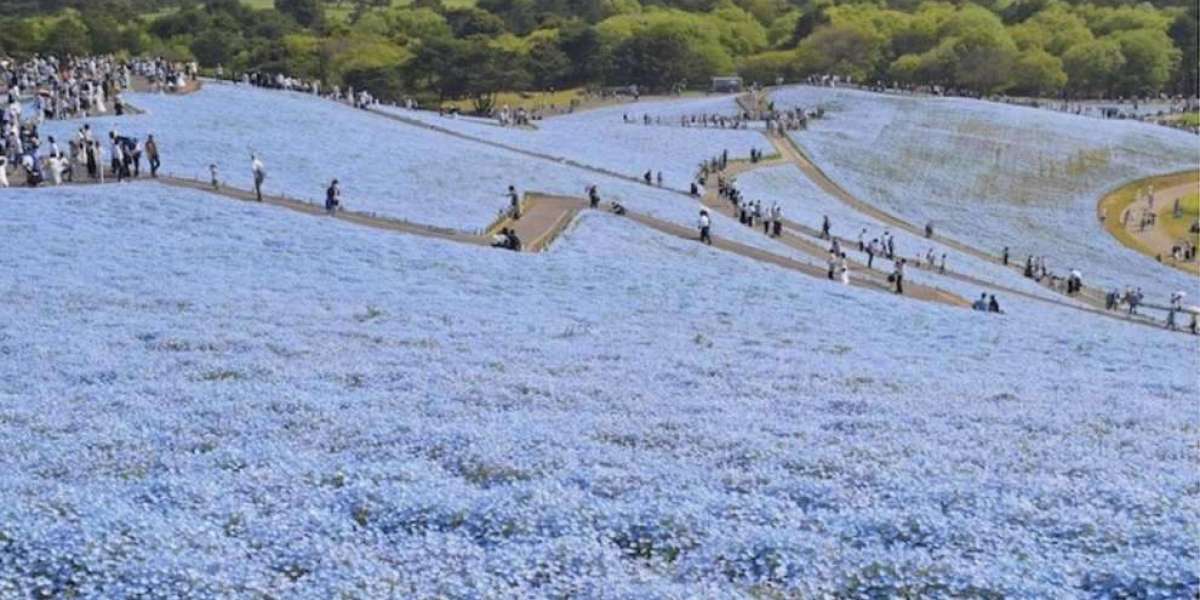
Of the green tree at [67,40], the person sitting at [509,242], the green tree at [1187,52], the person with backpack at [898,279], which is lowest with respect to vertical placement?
the person with backpack at [898,279]

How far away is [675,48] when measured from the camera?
113 metres

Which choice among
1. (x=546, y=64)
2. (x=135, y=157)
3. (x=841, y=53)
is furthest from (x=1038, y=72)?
(x=135, y=157)

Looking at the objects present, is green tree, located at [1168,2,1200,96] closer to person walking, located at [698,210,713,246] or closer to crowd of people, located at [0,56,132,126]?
Answer: person walking, located at [698,210,713,246]

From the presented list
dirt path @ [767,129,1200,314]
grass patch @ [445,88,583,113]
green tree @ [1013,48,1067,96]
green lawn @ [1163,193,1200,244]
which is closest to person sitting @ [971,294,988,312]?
dirt path @ [767,129,1200,314]

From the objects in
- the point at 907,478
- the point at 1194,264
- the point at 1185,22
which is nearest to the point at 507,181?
the point at 1194,264

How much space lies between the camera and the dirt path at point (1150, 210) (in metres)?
52.9

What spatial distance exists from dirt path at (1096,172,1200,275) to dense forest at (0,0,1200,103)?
41211 millimetres

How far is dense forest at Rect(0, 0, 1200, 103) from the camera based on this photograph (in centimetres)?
10706

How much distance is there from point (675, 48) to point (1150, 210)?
60.1 m

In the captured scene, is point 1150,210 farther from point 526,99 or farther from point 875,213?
point 526,99

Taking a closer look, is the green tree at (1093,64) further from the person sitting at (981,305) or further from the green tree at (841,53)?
the person sitting at (981,305)

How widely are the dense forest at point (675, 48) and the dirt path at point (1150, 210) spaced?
41.2 m

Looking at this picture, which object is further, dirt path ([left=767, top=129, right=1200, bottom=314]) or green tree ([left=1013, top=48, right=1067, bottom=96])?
green tree ([left=1013, top=48, right=1067, bottom=96])

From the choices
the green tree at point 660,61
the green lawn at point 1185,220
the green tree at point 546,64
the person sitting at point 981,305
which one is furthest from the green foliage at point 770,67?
the person sitting at point 981,305
